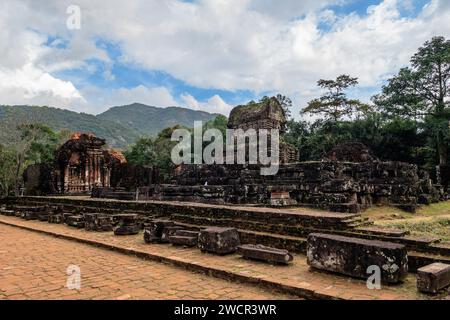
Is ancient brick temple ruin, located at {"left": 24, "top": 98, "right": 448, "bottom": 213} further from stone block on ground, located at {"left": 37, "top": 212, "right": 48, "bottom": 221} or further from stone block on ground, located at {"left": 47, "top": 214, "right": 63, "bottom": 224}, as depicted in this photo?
stone block on ground, located at {"left": 47, "top": 214, "right": 63, "bottom": 224}

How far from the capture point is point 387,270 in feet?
13.4

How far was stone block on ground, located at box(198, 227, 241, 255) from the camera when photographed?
6.08 metres

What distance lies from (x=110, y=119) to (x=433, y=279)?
132349 mm

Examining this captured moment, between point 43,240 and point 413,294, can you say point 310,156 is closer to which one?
point 43,240

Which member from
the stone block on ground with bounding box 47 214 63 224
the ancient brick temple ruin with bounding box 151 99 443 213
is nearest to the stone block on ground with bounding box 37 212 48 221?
the stone block on ground with bounding box 47 214 63 224

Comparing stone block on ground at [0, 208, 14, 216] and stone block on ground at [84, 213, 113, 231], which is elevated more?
stone block on ground at [84, 213, 113, 231]

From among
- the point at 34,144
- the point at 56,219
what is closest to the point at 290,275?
the point at 56,219

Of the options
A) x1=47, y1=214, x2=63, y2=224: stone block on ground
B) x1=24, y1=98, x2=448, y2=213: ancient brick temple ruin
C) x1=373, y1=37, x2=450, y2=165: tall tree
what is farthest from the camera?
x1=373, y1=37, x2=450, y2=165: tall tree

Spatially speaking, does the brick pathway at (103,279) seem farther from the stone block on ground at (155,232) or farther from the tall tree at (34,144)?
the tall tree at (34,144)

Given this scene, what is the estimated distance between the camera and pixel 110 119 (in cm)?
12694

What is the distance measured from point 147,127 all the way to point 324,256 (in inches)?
5276

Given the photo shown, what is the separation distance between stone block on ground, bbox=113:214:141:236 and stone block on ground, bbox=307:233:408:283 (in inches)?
208

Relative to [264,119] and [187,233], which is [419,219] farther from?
[264,119]

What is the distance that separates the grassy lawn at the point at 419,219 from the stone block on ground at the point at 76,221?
811 cm
